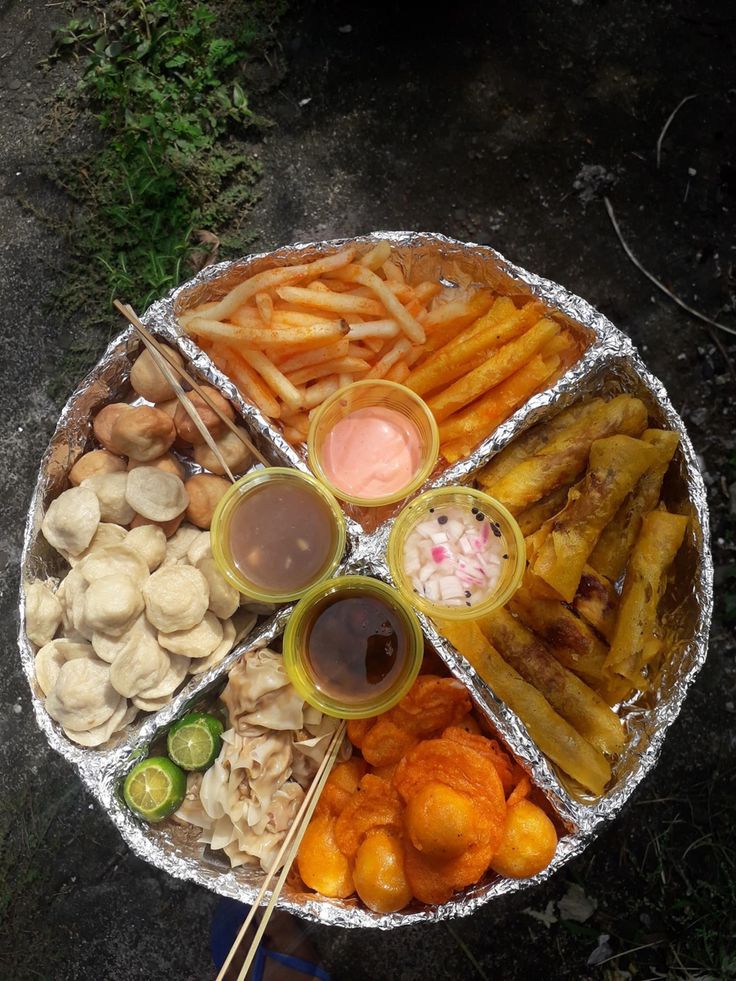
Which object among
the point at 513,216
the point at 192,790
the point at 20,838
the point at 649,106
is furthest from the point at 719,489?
the point at 20,838

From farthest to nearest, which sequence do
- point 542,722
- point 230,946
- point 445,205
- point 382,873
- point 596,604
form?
1. point 445,205
2. point 230,946
3. point 596,604
4. point 542,722
5. point 382,873

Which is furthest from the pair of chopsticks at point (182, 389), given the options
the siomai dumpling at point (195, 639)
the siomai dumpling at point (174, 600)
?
the siomai dumpling at point (195, 639)

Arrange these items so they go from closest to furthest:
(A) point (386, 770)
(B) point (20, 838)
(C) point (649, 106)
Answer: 1. (A) point (386, 770)
2. (B) point (20, 838)
3. (C) point (649, 106)

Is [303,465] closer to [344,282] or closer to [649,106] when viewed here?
[344,282]

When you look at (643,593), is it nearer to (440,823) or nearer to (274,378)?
(440,823)

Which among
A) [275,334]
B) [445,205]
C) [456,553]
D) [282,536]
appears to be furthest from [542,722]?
[445,205]

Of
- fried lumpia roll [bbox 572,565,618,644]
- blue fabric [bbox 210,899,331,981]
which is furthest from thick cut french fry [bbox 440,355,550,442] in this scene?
blue fabric [bbox 210,899,331,981]

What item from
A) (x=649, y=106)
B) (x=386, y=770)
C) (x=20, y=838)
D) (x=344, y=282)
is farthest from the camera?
(x=649, y=106)
